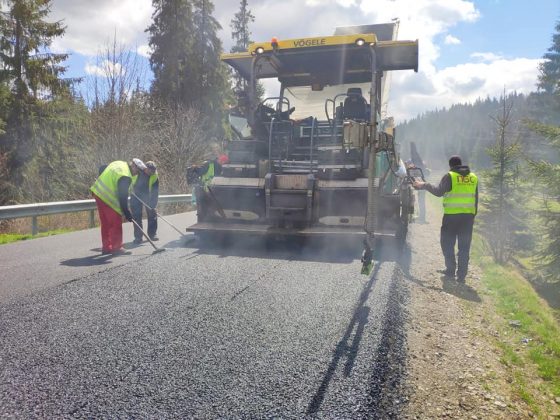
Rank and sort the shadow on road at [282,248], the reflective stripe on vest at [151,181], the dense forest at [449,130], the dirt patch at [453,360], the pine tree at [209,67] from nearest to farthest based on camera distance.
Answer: the dirt patch at [453,360] < the shadow on road at [282,248] < the reflective stripe on vest at [151,181] < the pine tree at [209,67] < the dense forest at [449,130]

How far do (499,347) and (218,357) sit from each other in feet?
8.55

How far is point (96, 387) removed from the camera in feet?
7.78

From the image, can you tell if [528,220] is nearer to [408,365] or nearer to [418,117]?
[408,365]

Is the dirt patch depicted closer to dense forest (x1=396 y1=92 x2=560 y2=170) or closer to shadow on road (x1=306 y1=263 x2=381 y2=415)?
shadow on road (x1=306 y1=263 x2=381 y2=415)

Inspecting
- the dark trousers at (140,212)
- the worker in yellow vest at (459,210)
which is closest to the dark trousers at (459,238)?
the worker in yellow vest at (459,210)

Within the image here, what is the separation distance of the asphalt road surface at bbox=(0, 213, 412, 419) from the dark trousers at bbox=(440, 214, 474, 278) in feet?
3.78

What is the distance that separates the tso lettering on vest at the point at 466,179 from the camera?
5.93 metres

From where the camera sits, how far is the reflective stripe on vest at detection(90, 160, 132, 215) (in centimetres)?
616

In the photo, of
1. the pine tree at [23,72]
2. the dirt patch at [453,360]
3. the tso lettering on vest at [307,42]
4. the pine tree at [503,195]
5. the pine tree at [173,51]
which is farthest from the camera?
the pine tree at [173,51]

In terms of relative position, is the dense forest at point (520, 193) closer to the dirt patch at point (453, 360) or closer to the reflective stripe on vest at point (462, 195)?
the reflective stripe on vest at point (462, 195)

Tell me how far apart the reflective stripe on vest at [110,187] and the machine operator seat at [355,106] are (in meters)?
3.61

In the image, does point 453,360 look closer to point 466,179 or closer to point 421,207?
point 466,179

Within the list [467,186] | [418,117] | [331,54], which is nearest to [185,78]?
[331,54]

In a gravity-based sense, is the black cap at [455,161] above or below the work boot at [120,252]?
above
